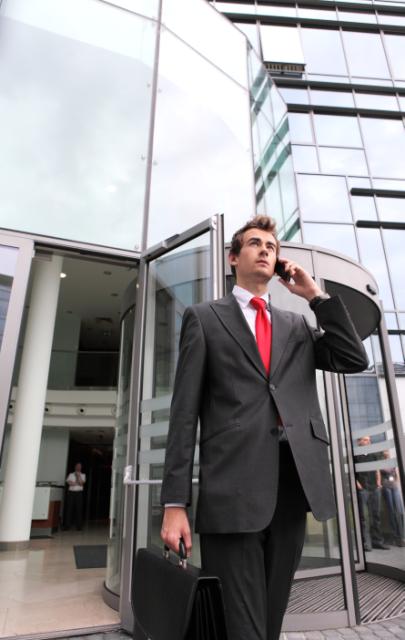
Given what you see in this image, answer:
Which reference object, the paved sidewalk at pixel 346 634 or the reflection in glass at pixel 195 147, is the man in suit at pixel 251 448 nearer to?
the paved sidewalk at pixel 346 634

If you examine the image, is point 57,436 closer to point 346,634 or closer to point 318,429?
point 346,634

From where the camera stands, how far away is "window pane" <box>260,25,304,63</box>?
586 inches

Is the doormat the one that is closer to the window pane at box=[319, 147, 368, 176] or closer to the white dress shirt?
the white dress shirt

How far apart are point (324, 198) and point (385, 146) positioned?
326 cm

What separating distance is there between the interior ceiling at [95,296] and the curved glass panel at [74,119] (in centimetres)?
263

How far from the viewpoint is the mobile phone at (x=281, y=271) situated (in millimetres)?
1552

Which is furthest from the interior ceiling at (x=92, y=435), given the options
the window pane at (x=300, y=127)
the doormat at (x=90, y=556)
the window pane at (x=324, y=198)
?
the window pane at (x=300, y=127)

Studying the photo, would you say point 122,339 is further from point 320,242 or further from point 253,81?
point 320,242

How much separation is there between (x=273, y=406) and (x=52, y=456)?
39.3 ft

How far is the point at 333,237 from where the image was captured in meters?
12.9

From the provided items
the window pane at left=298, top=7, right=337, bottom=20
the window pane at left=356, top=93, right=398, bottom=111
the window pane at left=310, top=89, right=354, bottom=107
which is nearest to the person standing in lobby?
the window pane at left=310, top=89, right=354, bottom=107

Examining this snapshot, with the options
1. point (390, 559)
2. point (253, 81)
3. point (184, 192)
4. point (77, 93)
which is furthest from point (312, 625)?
point (253, 81)

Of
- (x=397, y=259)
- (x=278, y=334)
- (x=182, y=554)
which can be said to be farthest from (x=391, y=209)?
(x=182, y=554)

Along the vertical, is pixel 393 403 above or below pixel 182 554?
above
